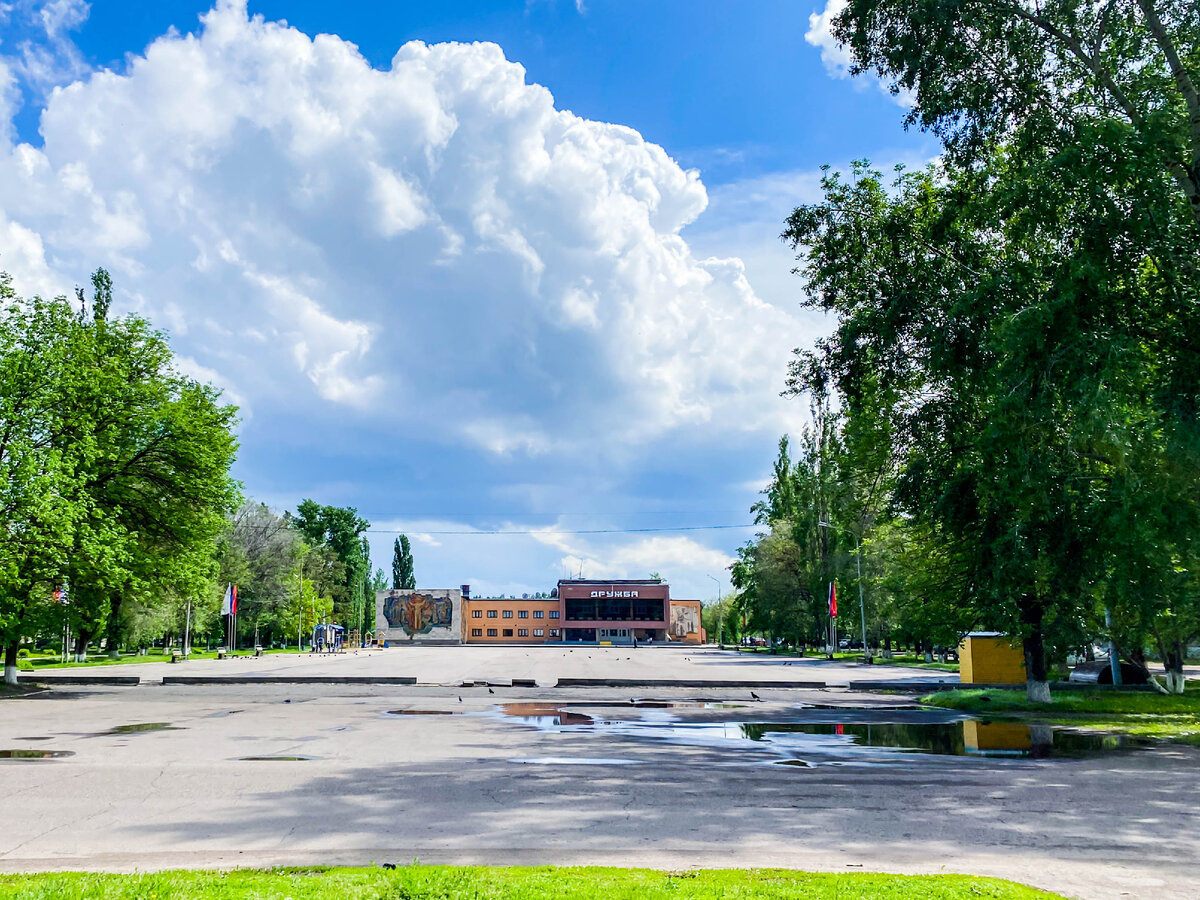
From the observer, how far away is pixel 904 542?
3319 centimetres

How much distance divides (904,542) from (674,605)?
114961 millimetres

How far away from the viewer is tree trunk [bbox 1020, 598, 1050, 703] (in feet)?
85.1

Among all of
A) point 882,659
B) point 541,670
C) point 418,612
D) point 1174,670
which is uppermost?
point 1174,670

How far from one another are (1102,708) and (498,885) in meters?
24.4

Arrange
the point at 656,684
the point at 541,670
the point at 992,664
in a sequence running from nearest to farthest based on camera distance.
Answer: the point at 656,684 → the point at 992,664 → the point at 541,670

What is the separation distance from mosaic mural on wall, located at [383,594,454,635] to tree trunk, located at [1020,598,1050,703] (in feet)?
369

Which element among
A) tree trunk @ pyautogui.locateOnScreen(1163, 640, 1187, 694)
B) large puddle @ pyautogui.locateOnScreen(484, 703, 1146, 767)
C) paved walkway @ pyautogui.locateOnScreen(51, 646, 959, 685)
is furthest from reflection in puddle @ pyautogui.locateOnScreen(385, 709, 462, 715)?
tree trunk @ pyautogui.locateOnScreen(1163, 640, 1187, 694)

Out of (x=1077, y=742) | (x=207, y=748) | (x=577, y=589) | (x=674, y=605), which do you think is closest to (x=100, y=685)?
(x=207, y=748)

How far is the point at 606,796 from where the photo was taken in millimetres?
10930

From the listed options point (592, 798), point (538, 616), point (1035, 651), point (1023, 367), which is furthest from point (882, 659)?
point (538, 616)

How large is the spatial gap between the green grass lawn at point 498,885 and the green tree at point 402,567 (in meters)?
149

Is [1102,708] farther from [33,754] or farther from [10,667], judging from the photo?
[10,667]

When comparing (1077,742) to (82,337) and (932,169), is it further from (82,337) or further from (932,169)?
(82,337)

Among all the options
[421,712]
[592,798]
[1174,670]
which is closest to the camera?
[592,798]
